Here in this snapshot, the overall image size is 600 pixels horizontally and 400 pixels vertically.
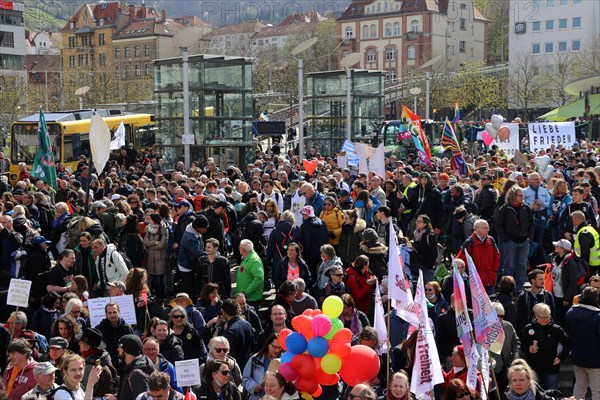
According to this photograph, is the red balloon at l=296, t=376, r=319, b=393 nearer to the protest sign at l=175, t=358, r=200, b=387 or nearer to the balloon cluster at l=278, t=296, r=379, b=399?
the balloon cluster at l=278, t=296, r=379, b=399

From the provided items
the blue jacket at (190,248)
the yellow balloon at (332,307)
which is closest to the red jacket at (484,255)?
the blue jacket at (190,248)

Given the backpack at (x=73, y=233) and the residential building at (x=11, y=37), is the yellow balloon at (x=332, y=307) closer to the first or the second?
the backpack at (x=73, y=233)

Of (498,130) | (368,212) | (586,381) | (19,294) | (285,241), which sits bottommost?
(586,381)

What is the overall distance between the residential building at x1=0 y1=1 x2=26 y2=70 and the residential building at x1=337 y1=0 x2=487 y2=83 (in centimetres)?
3200

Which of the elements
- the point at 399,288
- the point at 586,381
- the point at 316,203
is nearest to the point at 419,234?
the point at 316,203

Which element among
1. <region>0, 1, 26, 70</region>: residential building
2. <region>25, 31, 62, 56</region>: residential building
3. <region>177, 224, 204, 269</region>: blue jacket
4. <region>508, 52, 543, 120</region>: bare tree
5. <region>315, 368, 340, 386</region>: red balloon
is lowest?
<region>315, 368, 340, 386</region>: red balloon

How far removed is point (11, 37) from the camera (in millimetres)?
93750

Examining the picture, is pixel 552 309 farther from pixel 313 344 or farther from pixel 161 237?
pixel 161 237

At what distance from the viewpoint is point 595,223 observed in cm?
1376

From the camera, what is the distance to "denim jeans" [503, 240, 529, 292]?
13.6 metres

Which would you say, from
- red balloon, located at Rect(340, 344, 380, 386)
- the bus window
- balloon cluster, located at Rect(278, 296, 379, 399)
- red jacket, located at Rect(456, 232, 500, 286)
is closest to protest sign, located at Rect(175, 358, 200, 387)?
balloon cluster, located at Rect(278, 296, 379, 399)

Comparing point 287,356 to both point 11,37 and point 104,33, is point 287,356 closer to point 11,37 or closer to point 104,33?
point 11,37

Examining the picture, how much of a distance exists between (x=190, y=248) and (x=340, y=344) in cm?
469

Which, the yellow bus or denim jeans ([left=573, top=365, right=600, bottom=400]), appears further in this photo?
the yellow bus
